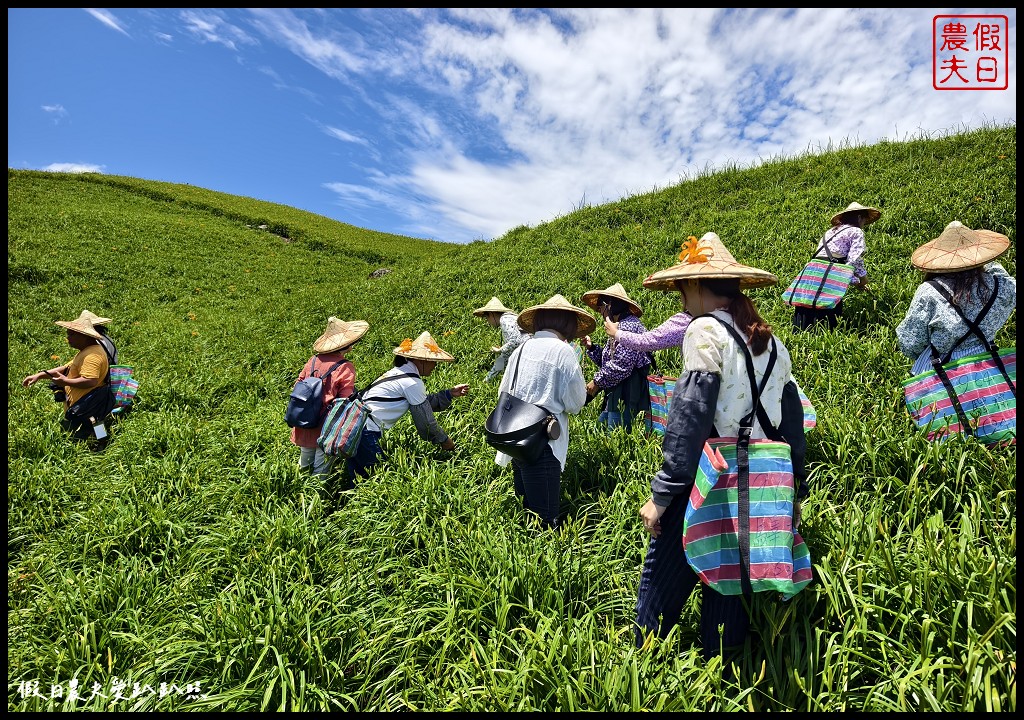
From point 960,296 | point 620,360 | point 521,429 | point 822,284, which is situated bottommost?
point 521,429

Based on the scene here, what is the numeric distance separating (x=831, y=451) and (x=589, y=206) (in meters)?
12.1

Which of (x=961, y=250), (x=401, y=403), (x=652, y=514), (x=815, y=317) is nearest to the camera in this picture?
(x=652, y=514)

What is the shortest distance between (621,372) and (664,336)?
31.5 inches

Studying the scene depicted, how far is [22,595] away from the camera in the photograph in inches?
119

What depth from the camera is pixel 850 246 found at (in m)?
4.68

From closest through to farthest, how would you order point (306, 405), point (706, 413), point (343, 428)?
point (706, 413) → point (343, 428) → point (306, 405)

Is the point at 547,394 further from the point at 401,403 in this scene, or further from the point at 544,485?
the point at 401,403

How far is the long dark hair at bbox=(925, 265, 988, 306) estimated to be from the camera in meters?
2.90

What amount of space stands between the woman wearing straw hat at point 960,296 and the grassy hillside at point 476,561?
62cm

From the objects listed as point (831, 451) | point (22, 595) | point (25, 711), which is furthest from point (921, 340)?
point (22, 595)

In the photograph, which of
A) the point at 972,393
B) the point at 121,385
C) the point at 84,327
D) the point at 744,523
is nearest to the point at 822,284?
the point at 972,393

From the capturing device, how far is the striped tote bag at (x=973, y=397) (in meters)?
2.77

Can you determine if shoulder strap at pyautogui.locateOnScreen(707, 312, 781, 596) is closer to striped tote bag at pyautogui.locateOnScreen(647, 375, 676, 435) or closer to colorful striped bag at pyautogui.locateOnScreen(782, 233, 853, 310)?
striped tote bag at pyautogui.locateOnScreen(647, 375, 676, 435)

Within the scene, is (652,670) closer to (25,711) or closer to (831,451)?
(831,451)
